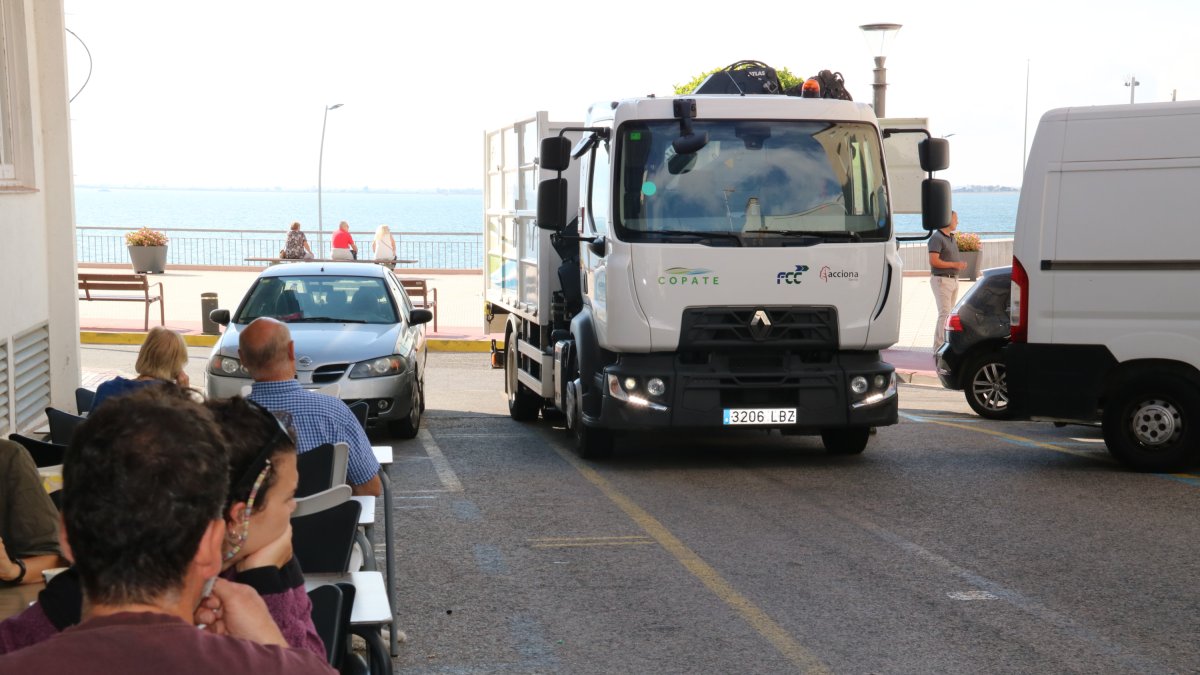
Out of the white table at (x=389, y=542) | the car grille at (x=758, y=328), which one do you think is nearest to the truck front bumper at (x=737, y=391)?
the car grille at (x=758, y=328)

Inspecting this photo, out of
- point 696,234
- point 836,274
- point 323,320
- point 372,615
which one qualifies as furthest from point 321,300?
point 372,615

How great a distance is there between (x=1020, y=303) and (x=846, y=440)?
1981mm

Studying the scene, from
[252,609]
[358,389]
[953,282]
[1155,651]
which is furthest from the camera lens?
[953,282]

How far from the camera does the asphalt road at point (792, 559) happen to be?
6.26 m

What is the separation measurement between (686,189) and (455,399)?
6.22m

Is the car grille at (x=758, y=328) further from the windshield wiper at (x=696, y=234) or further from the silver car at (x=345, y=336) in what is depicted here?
the silver car at (x=345, y=336)

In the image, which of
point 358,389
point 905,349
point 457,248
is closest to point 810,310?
point 358,389

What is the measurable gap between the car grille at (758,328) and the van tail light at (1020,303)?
4.33ft

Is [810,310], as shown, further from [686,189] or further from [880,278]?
[686,189]

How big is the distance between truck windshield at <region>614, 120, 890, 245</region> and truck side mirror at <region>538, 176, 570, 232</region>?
24.3 inches

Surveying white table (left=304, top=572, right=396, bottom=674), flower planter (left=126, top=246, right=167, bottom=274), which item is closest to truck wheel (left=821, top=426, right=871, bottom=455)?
white table (left=304, top=572, right=396, bottom=674)

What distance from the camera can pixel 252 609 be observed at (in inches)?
101

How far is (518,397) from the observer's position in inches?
568

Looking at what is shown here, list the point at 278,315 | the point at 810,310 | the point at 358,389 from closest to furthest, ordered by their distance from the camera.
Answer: the point at 810,310 < the point at 358,389 < the point at 278,315
